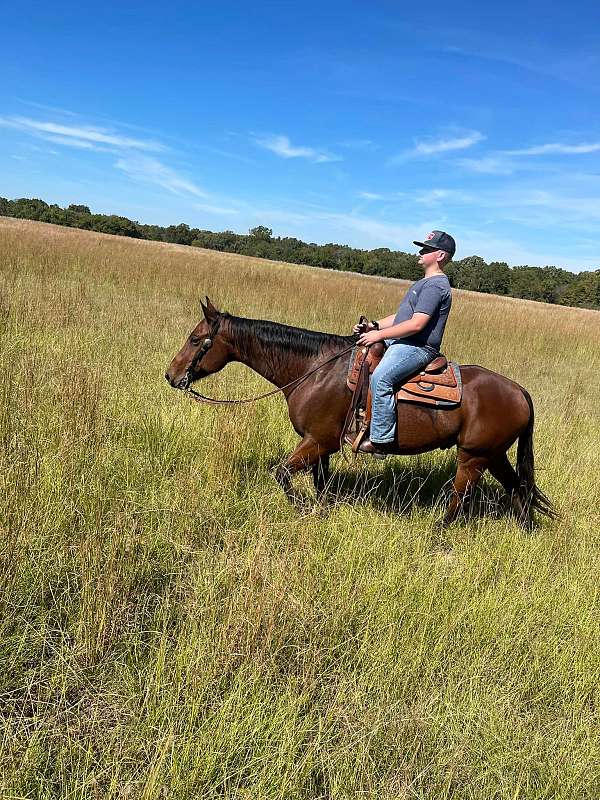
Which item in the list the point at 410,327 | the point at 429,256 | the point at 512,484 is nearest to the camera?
the point at 410,327

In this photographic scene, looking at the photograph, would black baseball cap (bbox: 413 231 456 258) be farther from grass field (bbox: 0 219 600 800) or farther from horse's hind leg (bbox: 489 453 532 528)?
grass field (bbox: 0 219 600 800)

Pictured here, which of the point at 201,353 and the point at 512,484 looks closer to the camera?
the point at 201,353

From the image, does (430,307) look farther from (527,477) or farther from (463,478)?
(527,477)

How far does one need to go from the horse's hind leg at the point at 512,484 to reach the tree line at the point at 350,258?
62.6 meters

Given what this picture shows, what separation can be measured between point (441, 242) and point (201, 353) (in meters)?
2.17

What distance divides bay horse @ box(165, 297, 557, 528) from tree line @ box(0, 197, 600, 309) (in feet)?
206

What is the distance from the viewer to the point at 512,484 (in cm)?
414

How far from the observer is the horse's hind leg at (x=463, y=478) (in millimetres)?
3775

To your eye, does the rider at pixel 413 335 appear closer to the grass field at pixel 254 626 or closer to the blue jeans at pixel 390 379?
the blue jeans at pixel 390 379

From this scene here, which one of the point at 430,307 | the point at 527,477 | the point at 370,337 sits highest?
the point at 430,307

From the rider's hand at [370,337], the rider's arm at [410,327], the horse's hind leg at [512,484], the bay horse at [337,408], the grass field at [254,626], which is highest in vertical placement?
the rider's arm at [410,327]

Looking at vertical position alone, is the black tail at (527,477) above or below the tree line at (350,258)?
below

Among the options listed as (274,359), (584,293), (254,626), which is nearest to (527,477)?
(274,359)

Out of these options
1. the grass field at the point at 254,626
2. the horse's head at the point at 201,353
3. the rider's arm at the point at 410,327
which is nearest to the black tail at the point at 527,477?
the grass field at the point at 254,626
